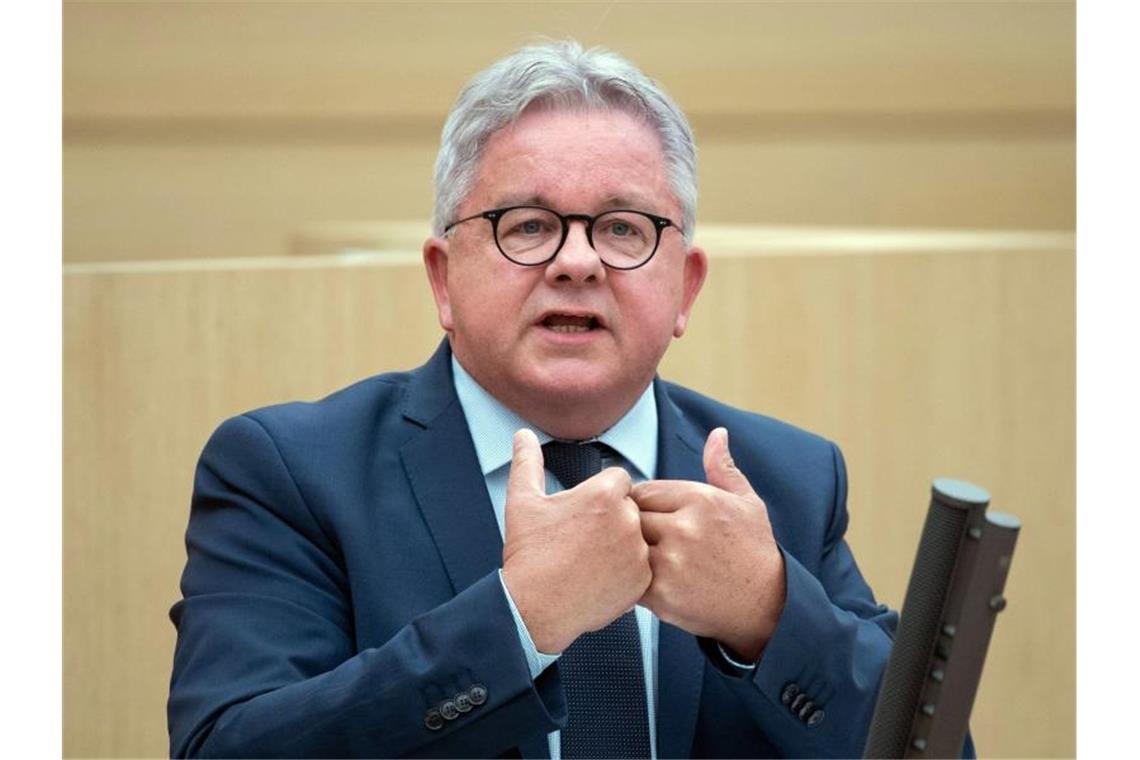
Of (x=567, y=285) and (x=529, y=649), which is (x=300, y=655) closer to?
(x=529, y=649)

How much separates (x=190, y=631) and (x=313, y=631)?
117 millimetres

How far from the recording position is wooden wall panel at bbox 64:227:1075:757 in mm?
2516

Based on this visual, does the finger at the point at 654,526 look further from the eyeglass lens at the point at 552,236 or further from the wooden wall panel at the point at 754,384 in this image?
the wooden wall panel at the point at 754,384

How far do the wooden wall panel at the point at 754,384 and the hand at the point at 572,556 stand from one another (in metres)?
1.15

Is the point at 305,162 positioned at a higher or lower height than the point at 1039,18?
lower

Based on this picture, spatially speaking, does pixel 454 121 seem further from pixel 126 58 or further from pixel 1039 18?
pixel 1039 18

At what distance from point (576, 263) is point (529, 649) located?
387 mm

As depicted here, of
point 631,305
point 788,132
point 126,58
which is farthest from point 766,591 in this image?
point 126,58

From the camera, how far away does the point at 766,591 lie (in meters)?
1.51

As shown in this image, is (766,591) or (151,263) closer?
(766,591)

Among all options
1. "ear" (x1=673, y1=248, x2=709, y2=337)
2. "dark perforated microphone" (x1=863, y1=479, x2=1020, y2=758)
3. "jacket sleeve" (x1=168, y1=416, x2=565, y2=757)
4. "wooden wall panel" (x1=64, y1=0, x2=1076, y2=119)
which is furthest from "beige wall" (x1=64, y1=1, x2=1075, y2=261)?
"dark perforated microphone" (x1=863, y1=479, x2=1020, y2=758)

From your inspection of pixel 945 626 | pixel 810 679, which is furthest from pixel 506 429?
Result: pixel 945 626

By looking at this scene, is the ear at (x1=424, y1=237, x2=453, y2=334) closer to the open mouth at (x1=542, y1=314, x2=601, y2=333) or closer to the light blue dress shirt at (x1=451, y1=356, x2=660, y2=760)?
the light blue dress shirt at (x1=451, y1=356, x2=660, y2=760)

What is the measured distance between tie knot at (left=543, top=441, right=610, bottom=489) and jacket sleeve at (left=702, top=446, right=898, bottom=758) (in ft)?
0.84
